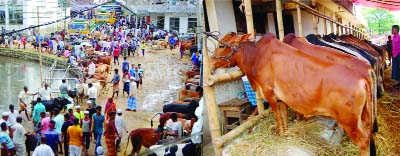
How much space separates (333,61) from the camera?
5.34 meters

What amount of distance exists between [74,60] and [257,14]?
16.8 meters

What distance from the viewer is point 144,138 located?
30.8 feet

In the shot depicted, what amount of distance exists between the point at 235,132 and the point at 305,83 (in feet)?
3.58

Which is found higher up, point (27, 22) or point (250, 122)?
point (27, 22)

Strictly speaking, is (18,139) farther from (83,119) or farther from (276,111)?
(276,111)

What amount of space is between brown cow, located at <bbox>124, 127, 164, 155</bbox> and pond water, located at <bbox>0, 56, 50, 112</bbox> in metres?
9.81

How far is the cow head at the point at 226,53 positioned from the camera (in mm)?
6117

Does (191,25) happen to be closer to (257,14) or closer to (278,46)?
(257,14)

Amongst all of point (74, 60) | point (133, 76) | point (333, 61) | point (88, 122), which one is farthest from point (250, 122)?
point (74, 60)

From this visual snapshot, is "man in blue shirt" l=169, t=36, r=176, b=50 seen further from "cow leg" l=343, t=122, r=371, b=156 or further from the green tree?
the green tree

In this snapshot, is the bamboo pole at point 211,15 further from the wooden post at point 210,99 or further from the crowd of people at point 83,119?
the crowd of people at point 83,119

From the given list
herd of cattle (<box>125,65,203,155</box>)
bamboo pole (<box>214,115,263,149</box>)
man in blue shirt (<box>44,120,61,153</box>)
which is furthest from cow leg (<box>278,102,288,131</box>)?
man in blue shirt (<box>44,120,61,153</box>)

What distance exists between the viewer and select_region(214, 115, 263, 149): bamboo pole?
5.50 meters

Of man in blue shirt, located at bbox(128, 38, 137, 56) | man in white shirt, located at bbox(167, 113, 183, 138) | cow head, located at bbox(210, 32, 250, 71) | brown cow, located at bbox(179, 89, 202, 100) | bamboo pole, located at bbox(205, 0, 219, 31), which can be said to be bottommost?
man in white shirt, located at bbox(167, 113, 183, 138)
